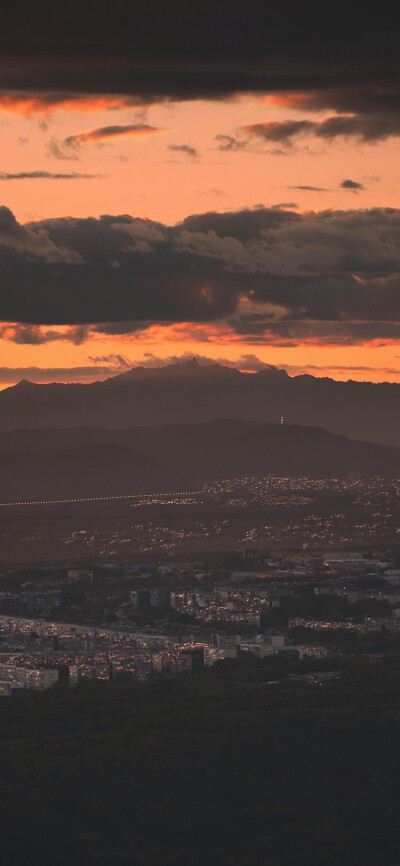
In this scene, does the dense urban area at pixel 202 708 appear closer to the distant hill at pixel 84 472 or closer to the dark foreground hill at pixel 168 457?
the distant hill at pixel 84 472

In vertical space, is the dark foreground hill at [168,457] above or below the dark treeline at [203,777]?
above

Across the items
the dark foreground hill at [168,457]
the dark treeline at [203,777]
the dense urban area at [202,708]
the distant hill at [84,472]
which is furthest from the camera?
the dark foreground hill at [168,457]

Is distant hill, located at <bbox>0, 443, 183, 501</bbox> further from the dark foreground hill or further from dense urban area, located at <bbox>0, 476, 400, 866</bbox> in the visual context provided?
dense urban area, located at <bbox>0, 476, 400, 866</bbox>

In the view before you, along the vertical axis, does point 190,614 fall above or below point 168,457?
below

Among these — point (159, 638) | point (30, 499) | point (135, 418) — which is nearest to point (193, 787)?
point (159, 638)

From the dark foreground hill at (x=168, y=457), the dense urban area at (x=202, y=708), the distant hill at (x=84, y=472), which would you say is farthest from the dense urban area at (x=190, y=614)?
the distant hill at (x=84, y=472)

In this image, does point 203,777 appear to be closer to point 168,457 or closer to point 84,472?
point 84,472

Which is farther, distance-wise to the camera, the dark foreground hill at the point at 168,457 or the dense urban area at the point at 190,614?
the dark foreground hill at the point at 168,457

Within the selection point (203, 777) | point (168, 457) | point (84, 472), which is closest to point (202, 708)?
point (203, 777)
